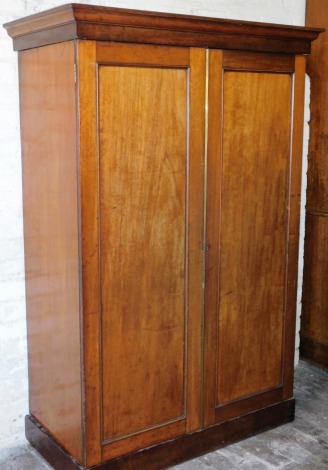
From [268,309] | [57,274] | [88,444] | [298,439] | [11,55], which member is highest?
[11,55]

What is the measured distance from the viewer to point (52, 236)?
8.54ft

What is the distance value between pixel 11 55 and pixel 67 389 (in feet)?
4.54

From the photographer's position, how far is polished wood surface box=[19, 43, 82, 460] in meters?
2.43

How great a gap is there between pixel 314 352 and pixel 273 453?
110 cm

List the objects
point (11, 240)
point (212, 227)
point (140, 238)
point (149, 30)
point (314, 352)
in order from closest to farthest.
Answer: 1. point (149, 30)
2. point (140, 238)
3. point (212, 227)
4. point (11, 240)
5. point (314, 352)

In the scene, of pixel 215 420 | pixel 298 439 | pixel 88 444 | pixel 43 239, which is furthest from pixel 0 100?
pixel 298 439

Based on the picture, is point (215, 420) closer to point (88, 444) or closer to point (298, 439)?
point (298, 439)

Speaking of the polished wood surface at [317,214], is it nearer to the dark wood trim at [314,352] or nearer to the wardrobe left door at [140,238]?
the dark wood trim at [314,352]

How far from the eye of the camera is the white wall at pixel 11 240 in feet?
8.97

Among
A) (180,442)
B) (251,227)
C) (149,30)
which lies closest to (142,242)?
(251,227)

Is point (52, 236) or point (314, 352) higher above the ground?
point (52, 236)

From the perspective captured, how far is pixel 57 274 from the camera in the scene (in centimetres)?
259

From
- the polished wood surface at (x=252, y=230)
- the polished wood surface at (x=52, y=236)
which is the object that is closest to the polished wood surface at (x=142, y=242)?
the polished wood surface at (x=52, y=236)

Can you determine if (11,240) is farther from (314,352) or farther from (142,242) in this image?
(314,352)
